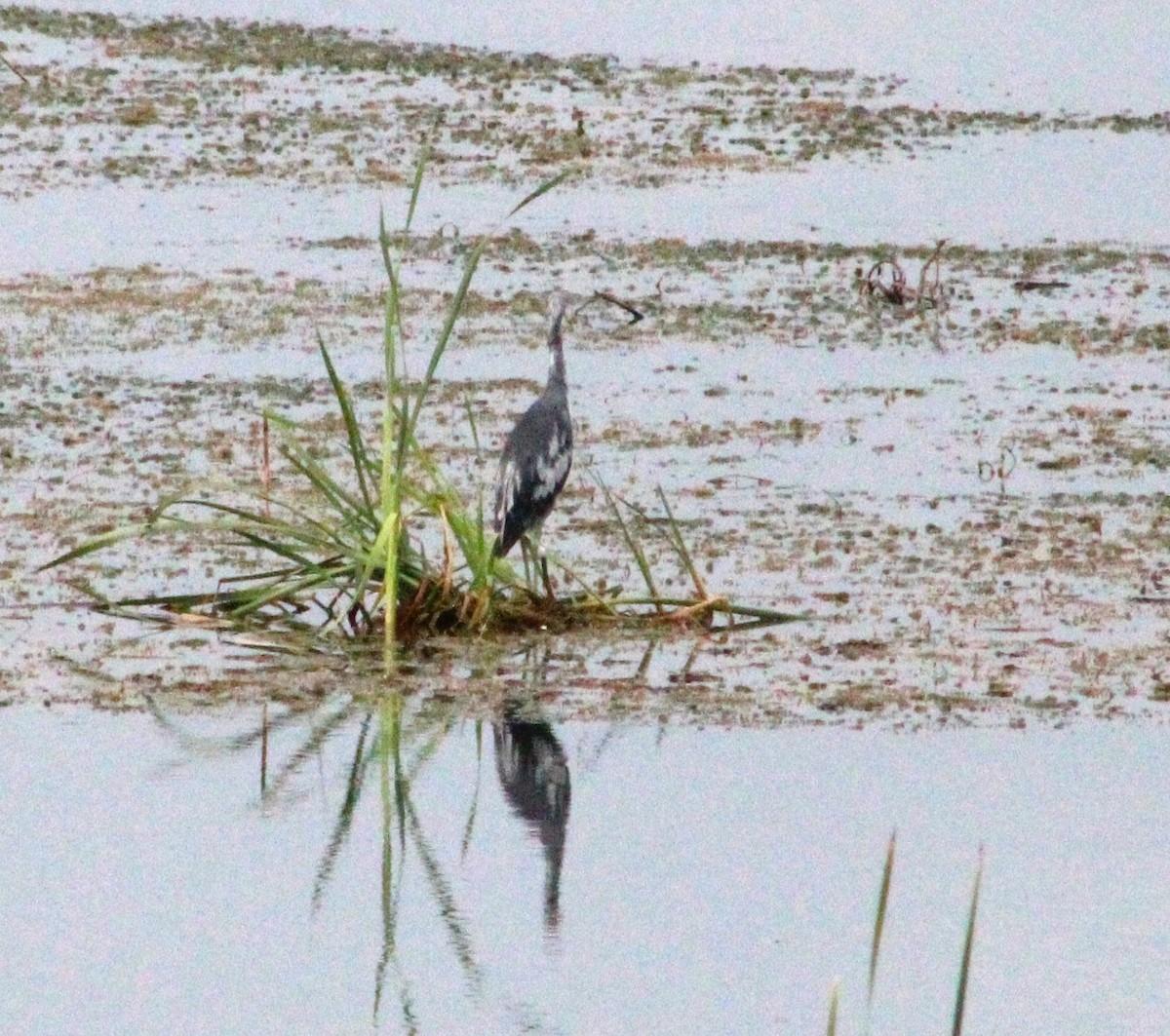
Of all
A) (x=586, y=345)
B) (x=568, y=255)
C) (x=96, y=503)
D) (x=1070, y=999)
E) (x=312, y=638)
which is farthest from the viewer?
(x=568, y=255)

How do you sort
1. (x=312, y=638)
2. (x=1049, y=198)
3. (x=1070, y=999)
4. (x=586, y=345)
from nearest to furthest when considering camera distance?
1. (x=1070, y=999)
2. (x=312, y=638)
3. (x=586, y=345)
4. (x=1049, y=198)

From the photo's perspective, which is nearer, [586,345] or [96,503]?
[96,503]

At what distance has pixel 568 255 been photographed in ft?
71.4

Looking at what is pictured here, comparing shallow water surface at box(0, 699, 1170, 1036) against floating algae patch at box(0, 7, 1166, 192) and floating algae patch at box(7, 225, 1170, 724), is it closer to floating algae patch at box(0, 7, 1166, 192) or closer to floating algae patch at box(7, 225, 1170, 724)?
floating algae patch at box(7, 225, 1170, 724)

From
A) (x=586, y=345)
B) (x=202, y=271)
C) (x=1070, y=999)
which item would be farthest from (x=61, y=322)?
(x=1070, y=999)

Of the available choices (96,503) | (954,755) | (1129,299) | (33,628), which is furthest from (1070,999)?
(1129,299)

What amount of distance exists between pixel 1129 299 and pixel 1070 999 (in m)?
12.7

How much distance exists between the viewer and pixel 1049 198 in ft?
81.3

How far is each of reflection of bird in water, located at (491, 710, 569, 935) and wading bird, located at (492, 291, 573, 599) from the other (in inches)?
55.4

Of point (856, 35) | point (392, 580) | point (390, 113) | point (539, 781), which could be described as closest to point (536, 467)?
point (392, 580)

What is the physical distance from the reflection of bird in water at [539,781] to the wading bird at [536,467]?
1407mm

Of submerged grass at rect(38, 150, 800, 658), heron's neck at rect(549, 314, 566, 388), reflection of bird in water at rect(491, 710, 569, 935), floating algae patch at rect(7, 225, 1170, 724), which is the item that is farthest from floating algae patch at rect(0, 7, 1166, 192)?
reflection of bird in water at rect(491, 710, 569, 935)

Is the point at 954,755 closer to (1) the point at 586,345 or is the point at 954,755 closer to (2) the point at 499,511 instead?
(2) the point at 499,511

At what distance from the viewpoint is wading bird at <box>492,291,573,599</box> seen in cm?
1233
